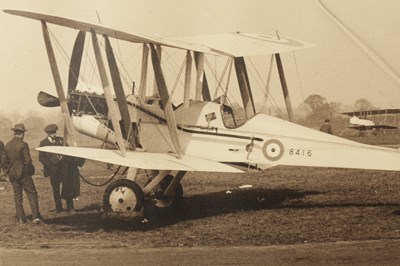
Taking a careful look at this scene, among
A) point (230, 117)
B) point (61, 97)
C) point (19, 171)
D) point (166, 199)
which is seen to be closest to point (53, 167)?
point (19, 171)

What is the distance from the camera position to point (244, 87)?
10.8 meters

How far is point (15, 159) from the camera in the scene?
8.98 meters

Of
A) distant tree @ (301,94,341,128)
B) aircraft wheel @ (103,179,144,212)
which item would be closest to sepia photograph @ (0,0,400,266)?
aircraft wheel @ (103,179,144,212)

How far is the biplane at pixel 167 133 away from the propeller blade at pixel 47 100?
1 centimetres

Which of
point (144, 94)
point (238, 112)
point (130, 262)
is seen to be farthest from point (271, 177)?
point (130, 262)

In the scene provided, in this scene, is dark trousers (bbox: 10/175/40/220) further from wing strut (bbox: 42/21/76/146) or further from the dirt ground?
wing strut (bbox: 42/21/76/146)

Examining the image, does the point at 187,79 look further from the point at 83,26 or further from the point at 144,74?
the point at 83,26

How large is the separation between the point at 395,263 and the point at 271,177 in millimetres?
9325

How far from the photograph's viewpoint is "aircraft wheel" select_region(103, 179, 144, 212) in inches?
316

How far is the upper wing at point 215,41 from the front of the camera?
8.39 m

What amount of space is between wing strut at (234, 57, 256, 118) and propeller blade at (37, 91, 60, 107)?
136 inches

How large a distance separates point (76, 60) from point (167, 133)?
7.36 feet

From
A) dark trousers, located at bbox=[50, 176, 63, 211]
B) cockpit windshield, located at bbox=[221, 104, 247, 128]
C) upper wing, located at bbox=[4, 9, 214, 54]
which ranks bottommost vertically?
dark trousers, located at bbox=[50, 176, 63, 211]

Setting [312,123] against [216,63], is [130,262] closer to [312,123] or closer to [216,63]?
[216,63]
